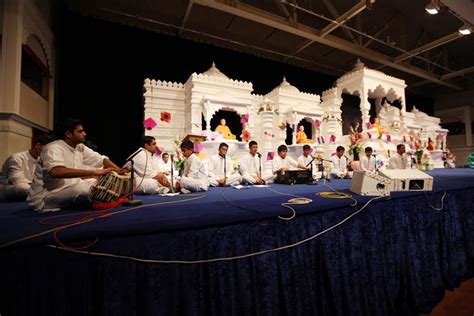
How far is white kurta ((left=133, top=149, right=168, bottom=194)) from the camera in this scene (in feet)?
10.2

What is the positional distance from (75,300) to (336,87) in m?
9.47

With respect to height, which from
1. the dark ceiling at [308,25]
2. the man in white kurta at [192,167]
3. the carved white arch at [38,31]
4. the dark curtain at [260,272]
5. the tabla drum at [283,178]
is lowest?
the dark curtain at [260,272]

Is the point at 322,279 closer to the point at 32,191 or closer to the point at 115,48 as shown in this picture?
the point at 32,191

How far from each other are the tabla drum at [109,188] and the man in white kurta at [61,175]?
0.08m

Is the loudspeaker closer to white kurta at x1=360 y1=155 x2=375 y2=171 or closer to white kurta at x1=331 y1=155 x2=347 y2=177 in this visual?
white kurta at x1=331 y1=155 x2=347 y2=177

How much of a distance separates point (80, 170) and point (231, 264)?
1.50 m

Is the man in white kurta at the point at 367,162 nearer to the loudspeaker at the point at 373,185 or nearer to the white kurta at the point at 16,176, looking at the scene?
the loudspeaker at the point at 373,185

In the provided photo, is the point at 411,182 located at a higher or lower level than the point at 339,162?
lower

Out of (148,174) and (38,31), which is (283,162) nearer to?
(148,174)

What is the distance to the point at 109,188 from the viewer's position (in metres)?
2.06

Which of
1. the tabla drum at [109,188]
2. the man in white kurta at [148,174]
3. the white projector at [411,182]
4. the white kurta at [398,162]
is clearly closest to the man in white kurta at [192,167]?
the man in white kurta at [148,174]

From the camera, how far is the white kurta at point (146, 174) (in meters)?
3.12

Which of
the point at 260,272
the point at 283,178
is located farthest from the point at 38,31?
the point at 260,272

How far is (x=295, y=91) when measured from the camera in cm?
738
